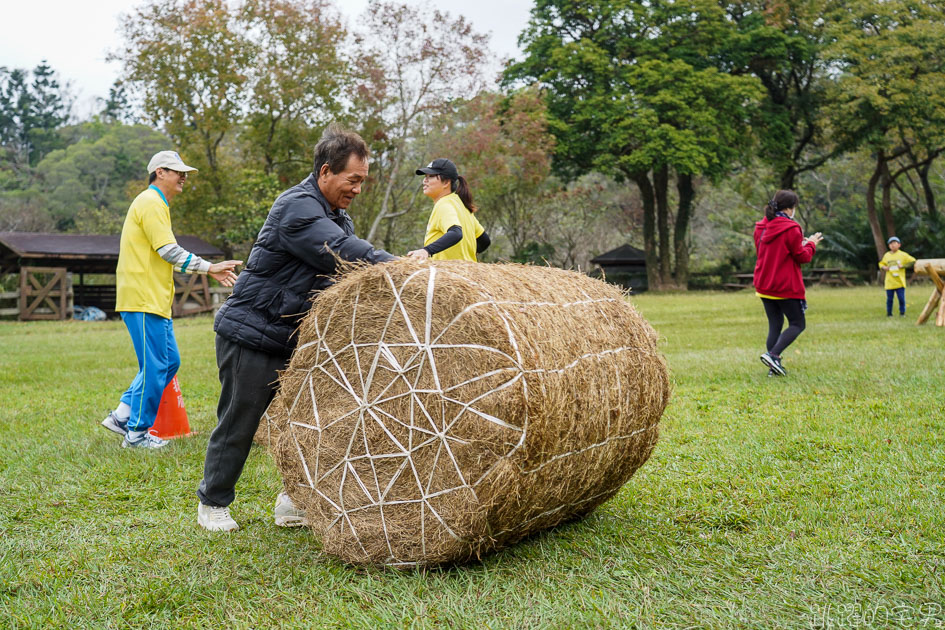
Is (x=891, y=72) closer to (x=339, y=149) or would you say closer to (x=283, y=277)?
(x=339, y=149)

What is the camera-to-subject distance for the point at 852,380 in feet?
29.1

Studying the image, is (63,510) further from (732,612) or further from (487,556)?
(732,612)

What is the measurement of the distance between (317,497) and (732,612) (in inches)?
78.7

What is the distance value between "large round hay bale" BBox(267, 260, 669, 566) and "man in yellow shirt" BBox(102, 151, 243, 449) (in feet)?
8.87

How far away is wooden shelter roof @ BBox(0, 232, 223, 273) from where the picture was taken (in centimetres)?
2834

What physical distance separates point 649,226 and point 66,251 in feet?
78.7

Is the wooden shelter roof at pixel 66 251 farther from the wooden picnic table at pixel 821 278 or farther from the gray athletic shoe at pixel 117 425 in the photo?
the wooden picnic table at pixel 821 278

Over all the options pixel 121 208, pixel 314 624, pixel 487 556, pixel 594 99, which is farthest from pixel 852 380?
pixel 121 208

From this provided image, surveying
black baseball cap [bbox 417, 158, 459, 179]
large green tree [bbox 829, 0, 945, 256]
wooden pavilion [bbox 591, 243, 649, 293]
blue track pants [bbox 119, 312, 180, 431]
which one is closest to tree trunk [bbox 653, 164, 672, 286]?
wooden pavilion [bbox 591, 243, 649, 293]

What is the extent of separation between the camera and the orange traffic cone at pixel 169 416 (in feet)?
22.6

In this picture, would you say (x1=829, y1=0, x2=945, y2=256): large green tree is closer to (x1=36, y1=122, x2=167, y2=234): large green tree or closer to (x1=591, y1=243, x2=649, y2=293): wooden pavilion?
(x1=591, y1=243, x2=649, y2=293): wooden pavilion

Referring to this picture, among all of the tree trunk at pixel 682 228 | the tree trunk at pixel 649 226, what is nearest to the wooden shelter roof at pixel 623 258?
the tree trunk at pixel 682 228

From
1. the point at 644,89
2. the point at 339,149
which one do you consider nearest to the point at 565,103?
the point at 644,89

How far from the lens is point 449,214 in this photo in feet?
20.9
